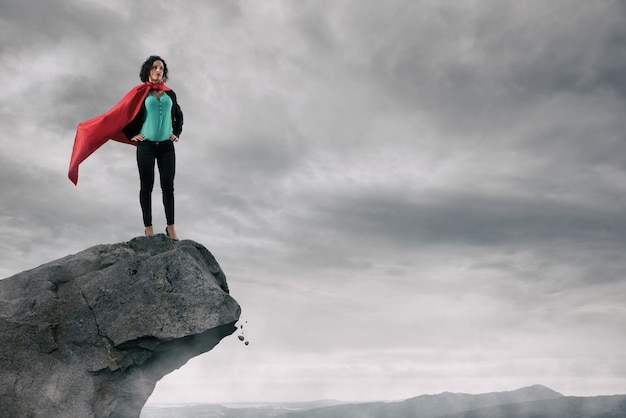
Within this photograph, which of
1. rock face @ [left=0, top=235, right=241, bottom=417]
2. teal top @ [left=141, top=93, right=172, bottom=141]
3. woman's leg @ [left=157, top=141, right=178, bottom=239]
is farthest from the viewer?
woman's leg @ [left=157, top=141, right=178, bottom=239]

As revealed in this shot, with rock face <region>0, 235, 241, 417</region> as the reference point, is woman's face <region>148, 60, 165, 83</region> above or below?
above

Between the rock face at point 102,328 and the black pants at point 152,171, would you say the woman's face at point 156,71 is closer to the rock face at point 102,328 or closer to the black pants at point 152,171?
the black pants at point 152,171

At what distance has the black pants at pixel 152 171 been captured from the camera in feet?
52.7

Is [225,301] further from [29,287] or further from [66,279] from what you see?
[29,287]

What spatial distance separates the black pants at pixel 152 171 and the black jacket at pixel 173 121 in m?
0.53

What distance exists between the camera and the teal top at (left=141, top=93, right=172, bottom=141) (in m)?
16.0

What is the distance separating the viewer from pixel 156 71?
16078mm

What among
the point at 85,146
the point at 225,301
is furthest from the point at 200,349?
the point at 85,146

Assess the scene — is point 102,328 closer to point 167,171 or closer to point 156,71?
point 167,171

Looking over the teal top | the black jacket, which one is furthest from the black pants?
the black jacket

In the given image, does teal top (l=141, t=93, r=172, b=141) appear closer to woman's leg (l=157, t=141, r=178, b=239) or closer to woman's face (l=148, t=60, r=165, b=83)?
woman's leg (l=157, t=141, r=178, b=239)

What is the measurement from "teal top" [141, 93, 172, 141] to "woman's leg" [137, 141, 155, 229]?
331mm

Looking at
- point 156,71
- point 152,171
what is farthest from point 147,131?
point 156,71

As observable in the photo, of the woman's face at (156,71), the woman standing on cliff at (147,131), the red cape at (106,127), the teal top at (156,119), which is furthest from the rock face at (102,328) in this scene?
the woman's face at (156,71)
